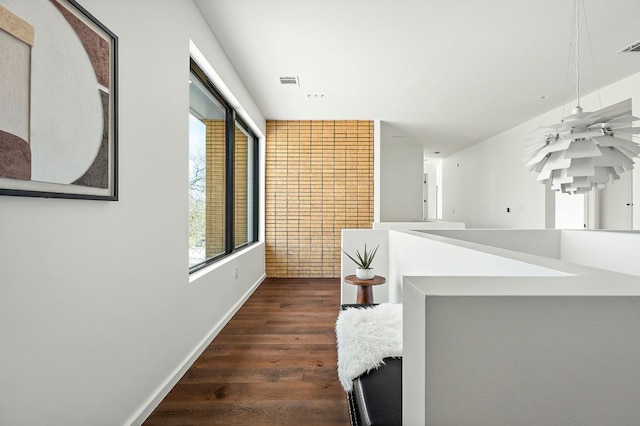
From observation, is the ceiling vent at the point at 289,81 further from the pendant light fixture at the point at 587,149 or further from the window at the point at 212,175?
the pendant light fixture at the point at 587,149

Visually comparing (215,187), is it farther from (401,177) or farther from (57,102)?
(401,177)

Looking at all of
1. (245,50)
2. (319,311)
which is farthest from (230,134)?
(319,311)

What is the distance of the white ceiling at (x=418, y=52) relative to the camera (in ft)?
7.84

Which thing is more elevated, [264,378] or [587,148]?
[587,148]

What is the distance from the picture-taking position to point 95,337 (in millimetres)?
1299

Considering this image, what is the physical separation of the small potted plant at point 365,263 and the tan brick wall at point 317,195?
1.86m

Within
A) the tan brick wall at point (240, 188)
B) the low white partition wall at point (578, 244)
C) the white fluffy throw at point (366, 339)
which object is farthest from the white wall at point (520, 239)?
the tan brick wall at point (240, 188)

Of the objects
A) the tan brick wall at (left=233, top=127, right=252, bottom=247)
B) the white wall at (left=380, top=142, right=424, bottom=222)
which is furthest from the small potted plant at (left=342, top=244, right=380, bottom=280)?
the white wall at (left=380, top=142, right=424, bottom=222)

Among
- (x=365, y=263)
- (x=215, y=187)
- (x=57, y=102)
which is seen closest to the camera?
(x=57, y=102)

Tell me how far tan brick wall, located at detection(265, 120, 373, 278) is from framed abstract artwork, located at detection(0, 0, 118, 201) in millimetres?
3837

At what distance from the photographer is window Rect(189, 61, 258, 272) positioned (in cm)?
261

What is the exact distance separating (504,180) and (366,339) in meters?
5.86

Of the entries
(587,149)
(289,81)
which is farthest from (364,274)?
(289,81)

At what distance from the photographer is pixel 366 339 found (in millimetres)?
1458
